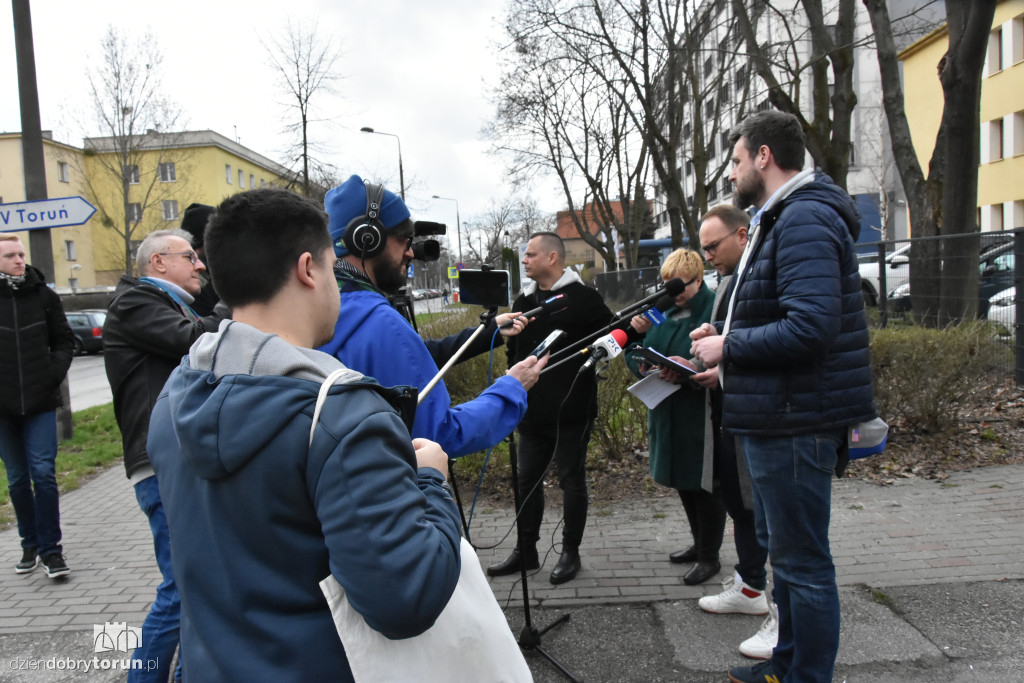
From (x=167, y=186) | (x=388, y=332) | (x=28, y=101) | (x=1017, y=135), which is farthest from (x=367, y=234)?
(x=167, y=186)

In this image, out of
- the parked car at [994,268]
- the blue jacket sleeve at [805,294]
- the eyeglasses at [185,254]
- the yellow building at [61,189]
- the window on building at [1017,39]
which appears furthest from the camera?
the yellow building at [61,189]

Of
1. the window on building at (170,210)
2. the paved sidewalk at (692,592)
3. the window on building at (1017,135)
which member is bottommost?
the paved sidewalk at (692,592)

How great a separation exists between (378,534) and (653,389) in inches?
117

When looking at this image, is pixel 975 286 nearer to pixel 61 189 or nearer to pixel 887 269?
pixel 887 269

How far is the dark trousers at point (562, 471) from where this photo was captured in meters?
4.24

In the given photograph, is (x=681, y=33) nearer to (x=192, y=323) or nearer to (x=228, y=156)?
(x=192, y=323)

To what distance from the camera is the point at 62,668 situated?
3.49 metres

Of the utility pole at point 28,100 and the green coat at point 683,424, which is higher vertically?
the utility pole at point 28,100

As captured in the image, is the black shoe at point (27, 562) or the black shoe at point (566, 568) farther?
the black shoe at point (27, 562)

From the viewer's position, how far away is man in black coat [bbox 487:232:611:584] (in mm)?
4219

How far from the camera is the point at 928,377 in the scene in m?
5.72

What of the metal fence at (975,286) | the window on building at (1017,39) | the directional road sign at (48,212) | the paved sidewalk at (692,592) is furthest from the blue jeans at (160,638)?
the window on building at (1017,39)

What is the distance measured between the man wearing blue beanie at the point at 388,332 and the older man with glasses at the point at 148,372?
124 centimetres

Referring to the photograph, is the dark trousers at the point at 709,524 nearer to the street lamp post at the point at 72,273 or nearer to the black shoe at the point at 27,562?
the black shoe at the point at 27,562
